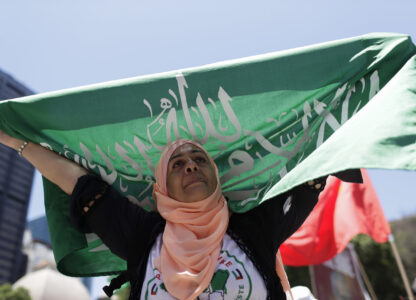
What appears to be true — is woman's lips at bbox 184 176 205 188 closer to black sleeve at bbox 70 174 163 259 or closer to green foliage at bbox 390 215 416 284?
black sleeve at bbox 70 174 163 259

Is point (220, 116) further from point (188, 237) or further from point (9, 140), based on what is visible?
point (9, 140)

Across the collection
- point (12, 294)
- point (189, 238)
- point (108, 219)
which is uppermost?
point (108, 219)

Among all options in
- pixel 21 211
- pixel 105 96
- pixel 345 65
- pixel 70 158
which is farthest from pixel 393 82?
pixel 21 211

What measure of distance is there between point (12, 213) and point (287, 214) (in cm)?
5068

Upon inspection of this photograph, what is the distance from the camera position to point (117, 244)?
2031 millimetres

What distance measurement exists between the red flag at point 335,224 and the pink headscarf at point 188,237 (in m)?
2.46

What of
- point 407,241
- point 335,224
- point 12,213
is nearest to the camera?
point 335,224

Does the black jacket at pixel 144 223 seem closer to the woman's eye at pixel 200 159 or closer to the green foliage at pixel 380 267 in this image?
the woman's eye at pixel 200 159

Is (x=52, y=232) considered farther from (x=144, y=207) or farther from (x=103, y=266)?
(x=144, y=207)

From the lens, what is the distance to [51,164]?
2186 mm

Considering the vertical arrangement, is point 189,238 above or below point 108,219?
below

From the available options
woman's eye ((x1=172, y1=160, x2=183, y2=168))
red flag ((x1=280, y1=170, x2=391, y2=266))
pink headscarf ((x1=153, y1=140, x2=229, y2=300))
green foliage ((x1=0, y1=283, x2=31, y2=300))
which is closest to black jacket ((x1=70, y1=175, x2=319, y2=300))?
pink headscarf ((x1=153, y1=140, x2=229, y2=300))

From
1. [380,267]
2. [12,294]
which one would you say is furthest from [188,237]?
[12,294]

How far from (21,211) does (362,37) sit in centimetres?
5211
